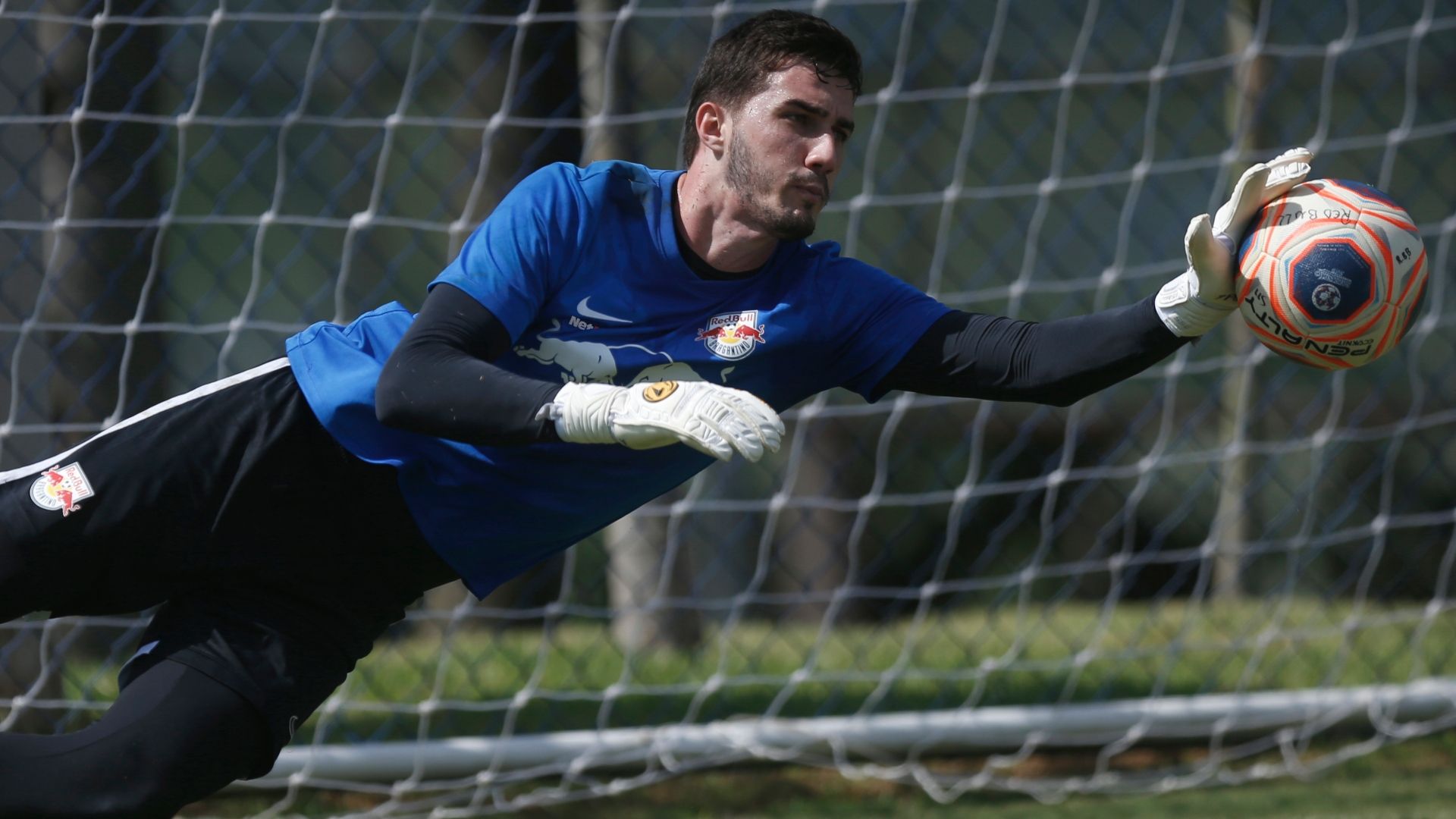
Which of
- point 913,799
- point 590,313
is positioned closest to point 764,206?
point 590,313

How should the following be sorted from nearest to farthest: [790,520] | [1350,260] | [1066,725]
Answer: [1350,260]
[1066,725]
[790,520]

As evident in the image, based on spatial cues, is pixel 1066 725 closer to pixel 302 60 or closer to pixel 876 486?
pixel 876 486

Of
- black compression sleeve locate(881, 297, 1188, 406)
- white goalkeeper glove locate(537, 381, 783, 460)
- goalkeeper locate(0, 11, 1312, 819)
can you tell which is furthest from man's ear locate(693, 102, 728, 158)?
white goalkeeper glove locate(537, 381, 783, 460)

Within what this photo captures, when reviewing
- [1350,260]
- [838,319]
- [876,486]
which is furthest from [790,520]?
[1350,260]

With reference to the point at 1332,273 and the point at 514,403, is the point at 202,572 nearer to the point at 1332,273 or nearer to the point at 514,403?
the point at 514,403

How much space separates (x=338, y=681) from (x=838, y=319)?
1.21m

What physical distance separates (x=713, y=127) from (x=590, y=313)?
454 millimetres

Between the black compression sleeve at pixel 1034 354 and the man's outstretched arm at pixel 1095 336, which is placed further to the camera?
the black compression sleeve at pixel 1034 354

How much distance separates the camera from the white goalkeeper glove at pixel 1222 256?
245 centimetres

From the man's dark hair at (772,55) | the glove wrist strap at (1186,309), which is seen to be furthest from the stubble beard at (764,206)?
the glove wrist strap at (1186,309)

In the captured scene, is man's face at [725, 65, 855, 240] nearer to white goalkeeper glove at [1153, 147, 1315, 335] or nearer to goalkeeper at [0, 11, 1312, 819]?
goalkeeper at [0, 11, 1312, 819]

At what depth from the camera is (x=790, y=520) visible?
7465 millimetres

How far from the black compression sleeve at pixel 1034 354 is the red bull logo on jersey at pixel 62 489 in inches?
59.1

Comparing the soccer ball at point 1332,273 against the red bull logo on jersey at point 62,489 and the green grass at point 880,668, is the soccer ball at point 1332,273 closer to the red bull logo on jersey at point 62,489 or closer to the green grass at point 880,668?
the red bull logo on jersey at point 62,489
